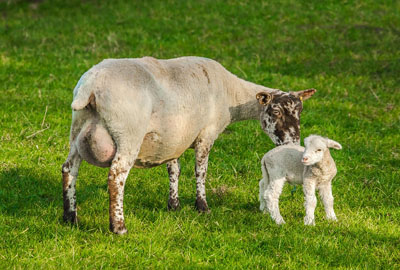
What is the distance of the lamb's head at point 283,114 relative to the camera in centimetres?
723

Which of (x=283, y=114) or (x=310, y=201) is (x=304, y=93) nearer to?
(x=283, y=114)

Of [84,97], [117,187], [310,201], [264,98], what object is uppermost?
[84,97]


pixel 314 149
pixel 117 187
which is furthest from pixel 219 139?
pixel 117 187

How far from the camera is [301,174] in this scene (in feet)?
21.9

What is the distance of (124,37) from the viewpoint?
16.0 metres

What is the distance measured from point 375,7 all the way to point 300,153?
12.9 metres

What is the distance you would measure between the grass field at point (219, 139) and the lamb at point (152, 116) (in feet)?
1.83

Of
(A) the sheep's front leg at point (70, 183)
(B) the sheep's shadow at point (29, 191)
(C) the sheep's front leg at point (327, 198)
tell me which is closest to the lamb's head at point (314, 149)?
(C) the sheep's front leg at point (327, 198)

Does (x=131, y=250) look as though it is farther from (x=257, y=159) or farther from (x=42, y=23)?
(x=42, y=23)

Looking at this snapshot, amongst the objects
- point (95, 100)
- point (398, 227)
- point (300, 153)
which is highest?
point (95, 100)

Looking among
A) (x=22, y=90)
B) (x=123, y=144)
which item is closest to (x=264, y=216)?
(x=123, y=144)

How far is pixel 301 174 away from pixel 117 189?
217 centimetres

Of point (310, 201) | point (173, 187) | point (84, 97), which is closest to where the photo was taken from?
point (84, 97)

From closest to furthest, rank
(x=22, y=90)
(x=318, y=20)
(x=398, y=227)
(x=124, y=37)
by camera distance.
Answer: (x=398, y=227) < (x=22, y=90) < (x=124, y=37) < (x=318, y=20)
